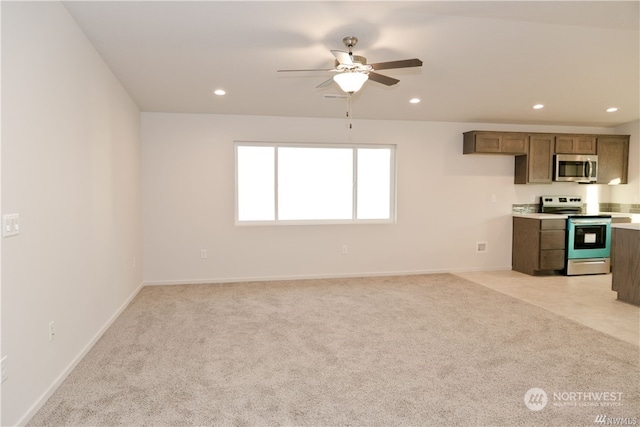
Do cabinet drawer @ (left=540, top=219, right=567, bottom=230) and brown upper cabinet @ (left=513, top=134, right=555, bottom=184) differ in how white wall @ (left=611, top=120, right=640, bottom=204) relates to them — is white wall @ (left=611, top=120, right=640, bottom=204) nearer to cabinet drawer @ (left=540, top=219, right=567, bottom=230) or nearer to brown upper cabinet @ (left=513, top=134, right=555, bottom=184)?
brown upper cabinet @ (left=513, top=134, right=555, bottom=184)

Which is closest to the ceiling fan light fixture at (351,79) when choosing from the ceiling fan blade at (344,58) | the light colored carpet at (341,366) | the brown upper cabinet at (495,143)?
the ceiling fan blade at (344,58)

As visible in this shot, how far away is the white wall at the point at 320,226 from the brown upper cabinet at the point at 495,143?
0.25 m

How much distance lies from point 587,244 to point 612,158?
5.10 ft

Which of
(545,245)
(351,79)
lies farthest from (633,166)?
(351,79)

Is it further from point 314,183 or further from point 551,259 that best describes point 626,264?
point 314,183

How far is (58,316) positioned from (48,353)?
238 millimetres

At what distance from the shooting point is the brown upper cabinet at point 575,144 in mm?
5941

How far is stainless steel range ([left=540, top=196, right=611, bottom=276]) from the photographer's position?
5641mm

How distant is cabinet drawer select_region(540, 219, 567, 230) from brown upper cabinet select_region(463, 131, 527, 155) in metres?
1.10

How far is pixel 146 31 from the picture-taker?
281cm

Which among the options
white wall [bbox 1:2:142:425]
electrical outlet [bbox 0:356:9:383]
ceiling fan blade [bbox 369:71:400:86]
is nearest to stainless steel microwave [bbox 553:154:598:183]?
ceiling fan blade [bbox 369:71:400:86]

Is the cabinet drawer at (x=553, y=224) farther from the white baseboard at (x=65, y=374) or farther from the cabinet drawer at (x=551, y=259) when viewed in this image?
the white baseboard at (x=65, y=374)

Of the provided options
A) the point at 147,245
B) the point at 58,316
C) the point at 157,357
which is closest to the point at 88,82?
the point at 58,316

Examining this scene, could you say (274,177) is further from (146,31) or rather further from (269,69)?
(146,31)
